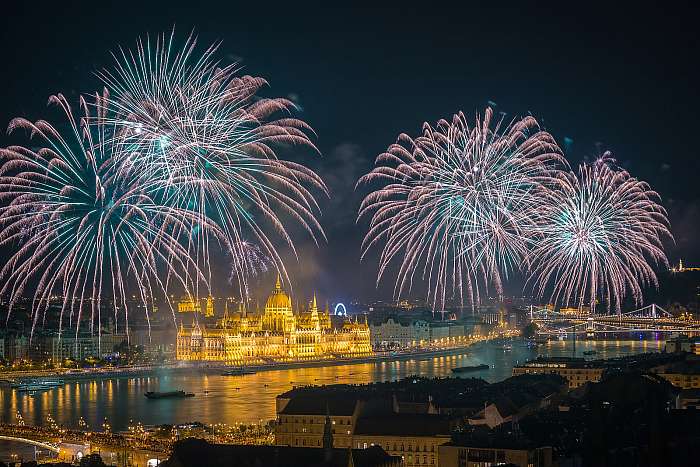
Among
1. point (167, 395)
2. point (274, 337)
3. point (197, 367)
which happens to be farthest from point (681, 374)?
point (274, 337)

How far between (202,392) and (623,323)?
3705 cm

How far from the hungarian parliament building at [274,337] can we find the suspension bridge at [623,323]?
41.0ft

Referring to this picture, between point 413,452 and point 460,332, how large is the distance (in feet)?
206

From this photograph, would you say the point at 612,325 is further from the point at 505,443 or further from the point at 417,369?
the point at 505,443

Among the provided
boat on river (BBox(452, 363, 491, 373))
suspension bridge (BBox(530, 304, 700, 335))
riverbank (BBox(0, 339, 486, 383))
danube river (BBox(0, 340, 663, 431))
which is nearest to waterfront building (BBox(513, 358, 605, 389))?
danube river (BBox(0, 340, 663, 431))

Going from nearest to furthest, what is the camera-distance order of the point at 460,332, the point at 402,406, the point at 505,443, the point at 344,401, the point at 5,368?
the point at 505,443 → the point at 344,401 → the point at 402,406 → the point at 5,368 → the point at 460,332

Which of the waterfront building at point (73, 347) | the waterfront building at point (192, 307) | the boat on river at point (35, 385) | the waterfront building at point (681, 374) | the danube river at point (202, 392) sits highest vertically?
the waterfront building at point (192, 307)

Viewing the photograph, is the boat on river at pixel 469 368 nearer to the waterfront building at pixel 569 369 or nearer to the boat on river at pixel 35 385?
the waterfront building at pixel 569 369

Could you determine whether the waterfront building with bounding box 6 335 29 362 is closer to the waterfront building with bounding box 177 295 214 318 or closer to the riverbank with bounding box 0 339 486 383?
the riverbank with bounding box 0 339 486 383

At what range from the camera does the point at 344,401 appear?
22.2 metres

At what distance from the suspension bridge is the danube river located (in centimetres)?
365

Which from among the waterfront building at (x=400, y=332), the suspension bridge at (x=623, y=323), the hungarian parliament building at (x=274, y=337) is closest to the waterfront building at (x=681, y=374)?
the suspension bridge at (x=623, y=323)

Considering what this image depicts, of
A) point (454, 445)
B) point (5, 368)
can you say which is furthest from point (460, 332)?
point (454, 445)

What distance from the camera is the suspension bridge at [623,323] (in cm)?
6031
